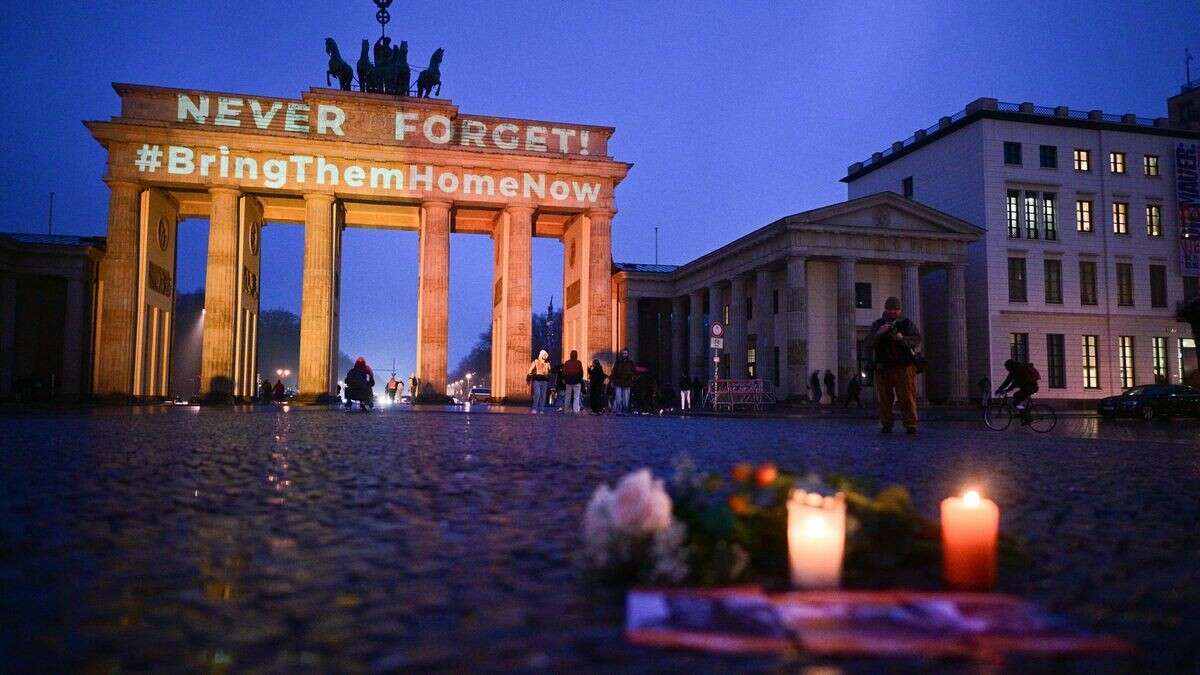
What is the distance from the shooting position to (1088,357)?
42500 mm

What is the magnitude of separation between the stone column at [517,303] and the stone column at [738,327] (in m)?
11.5

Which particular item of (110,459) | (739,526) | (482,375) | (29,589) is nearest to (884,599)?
(739,526)

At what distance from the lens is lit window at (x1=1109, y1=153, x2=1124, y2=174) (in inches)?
1693

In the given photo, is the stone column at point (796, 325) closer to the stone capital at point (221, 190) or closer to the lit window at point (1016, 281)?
the lit window at point (1016, 281)

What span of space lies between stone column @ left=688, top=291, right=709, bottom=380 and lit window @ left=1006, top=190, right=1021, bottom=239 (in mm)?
16709

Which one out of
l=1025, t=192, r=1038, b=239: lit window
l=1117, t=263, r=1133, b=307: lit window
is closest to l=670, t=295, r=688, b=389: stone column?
l=1025, t=192, r=1038, b=239: lit window

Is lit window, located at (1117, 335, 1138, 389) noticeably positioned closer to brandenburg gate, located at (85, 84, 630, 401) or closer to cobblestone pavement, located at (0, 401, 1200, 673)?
brandenburg gate, located at (85, 84, 630, 401)

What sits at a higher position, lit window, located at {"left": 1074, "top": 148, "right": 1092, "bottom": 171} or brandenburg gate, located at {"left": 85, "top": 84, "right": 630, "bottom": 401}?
lit window, located at {"left": 1074, "top": 148, "right": 1092, "bottom": 171}

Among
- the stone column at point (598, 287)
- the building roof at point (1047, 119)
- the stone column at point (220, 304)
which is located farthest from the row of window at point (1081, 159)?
the stone column at point (220, 304)

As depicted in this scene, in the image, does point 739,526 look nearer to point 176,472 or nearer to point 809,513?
point 809,513

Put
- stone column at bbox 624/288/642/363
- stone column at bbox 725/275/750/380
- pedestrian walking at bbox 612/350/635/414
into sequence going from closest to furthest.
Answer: pedestrian walking at bbox 612/350/635/414 < stone column at bbox 725/275/750/380 < stone column at bbox 624/288/642/363

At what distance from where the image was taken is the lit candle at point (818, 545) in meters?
2.37

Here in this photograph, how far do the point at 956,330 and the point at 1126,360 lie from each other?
416 inches

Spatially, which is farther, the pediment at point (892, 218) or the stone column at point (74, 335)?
the stone column at point (74, 335)
